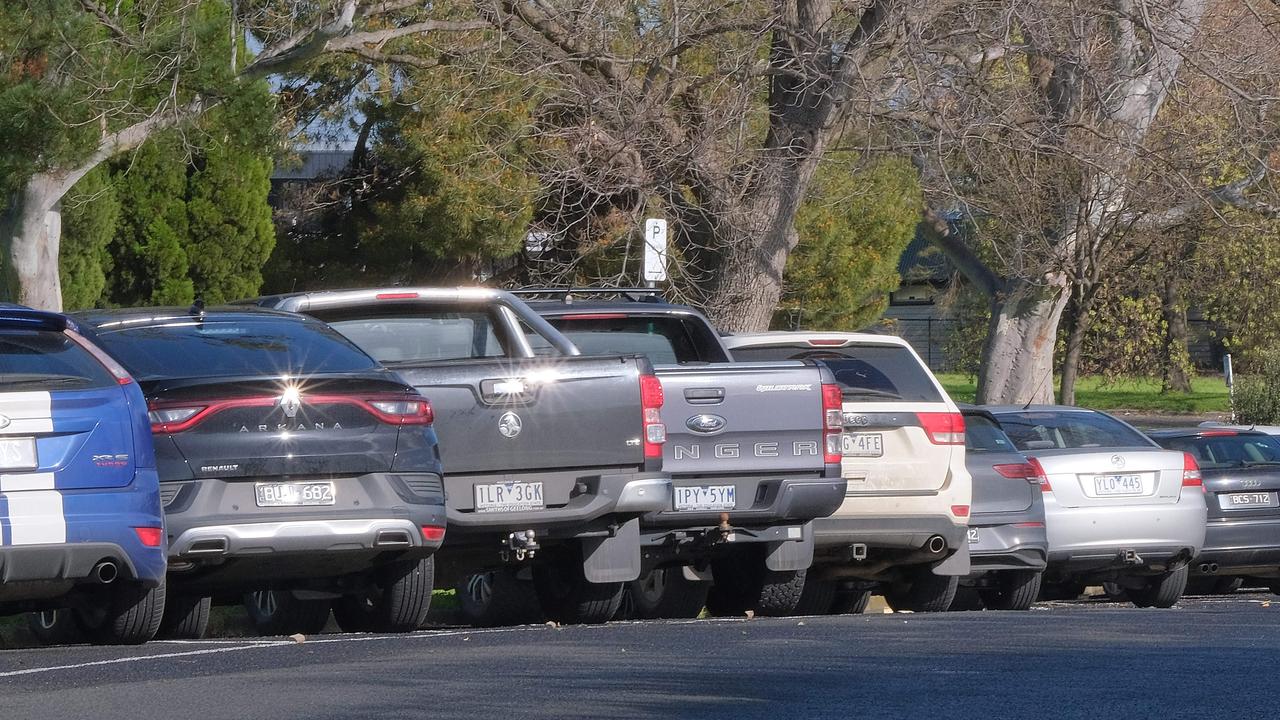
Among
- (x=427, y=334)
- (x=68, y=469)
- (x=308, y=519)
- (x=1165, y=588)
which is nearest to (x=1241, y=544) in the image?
(x=1165, y=588)

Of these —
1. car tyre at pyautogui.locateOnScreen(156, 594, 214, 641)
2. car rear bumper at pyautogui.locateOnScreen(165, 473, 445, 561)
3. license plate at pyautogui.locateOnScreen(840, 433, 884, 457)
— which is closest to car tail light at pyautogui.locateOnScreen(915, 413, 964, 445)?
license plate at pyautogui.locateOnScreen(840, 433, 884, 457)

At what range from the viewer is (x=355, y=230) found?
24.4 meters

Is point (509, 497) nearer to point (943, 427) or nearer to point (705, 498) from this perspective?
point (705, 498)

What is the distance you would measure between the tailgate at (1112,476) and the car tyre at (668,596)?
284 cm

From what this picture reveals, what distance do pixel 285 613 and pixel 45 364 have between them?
3.19m

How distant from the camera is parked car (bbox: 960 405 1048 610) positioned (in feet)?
40.0

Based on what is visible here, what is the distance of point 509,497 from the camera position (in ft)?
30.9

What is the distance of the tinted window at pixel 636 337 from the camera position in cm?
1108

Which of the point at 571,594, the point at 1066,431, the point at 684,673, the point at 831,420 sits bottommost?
the point at 571,594

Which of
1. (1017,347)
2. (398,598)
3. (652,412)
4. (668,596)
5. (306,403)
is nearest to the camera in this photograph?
(306,403)

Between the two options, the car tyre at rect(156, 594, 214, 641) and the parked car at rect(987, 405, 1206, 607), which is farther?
the parked car at rect(987, 405, 1206, 607)

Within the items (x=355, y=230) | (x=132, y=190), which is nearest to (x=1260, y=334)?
(x=355, y=230)

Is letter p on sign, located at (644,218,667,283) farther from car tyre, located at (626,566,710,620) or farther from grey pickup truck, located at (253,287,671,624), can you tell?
grey pickup truck, located at (253,287,671,624)

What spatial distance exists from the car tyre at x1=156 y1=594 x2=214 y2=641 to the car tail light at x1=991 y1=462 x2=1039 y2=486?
529 cm
